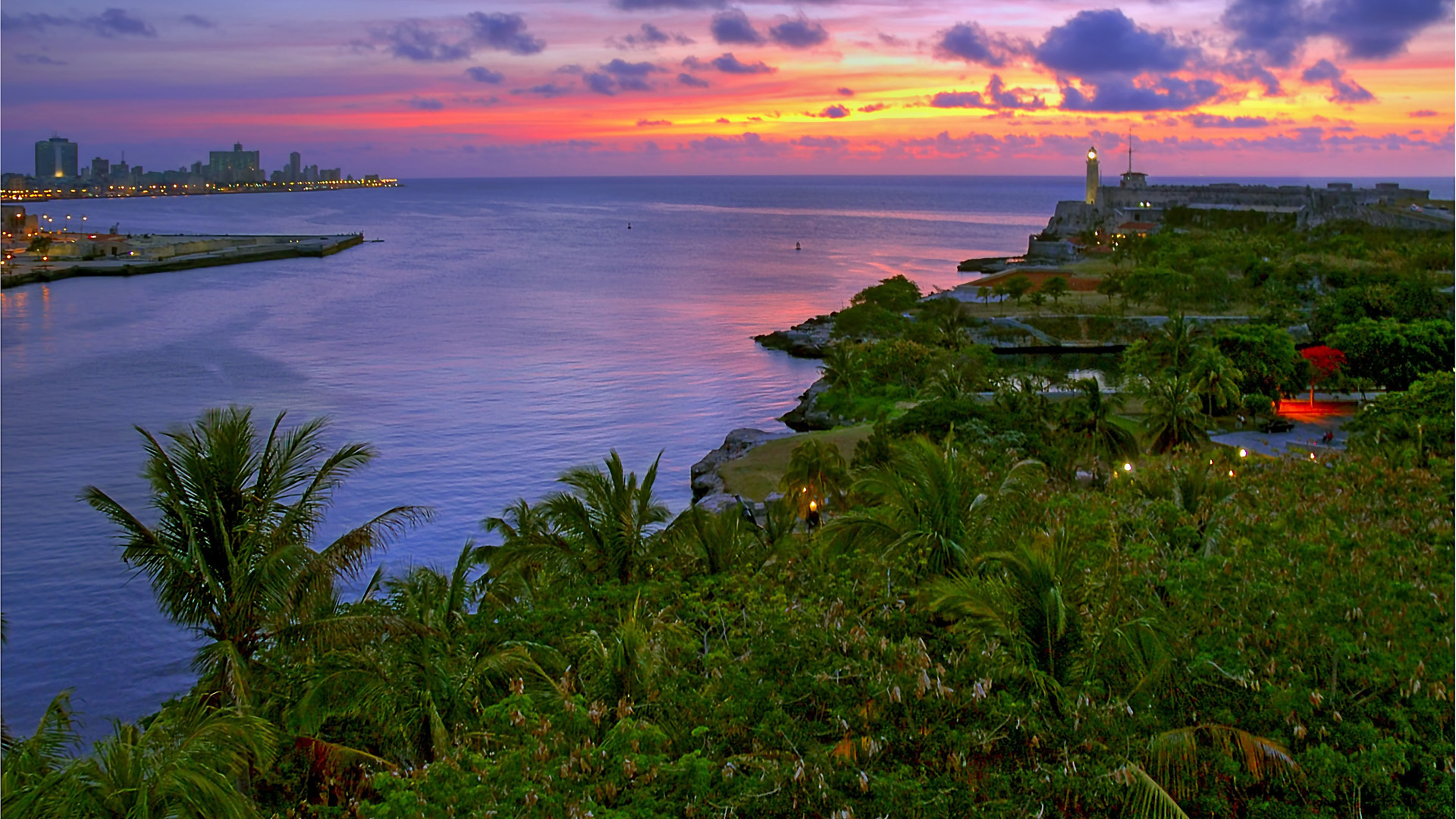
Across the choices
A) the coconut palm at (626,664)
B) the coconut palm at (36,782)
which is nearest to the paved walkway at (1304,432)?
the coconut palm at (626,664)

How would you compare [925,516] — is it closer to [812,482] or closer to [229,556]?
[229,556]

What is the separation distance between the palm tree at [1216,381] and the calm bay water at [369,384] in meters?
16.5

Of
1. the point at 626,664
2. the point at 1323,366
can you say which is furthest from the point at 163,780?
the point at 1323,366

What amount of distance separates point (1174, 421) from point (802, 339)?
1488 inches

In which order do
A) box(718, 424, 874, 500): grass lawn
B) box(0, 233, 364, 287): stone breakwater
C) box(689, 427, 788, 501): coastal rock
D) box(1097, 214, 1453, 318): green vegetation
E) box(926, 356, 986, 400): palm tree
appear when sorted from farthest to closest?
box(0, 233, 364, 287): stone breakwater < box(1097, 214, 1453, 318): green vegetation < box(926, 356, 986, 400): palm tree < box(718, 424, 874, 500): grass lawn < box(689, 427, 788, 501): coastal rock

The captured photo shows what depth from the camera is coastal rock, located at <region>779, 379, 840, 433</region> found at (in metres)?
47.4

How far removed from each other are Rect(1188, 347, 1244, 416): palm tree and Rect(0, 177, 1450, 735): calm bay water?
1655 cm

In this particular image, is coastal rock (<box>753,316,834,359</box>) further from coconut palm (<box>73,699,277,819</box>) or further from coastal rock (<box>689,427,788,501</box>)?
coconut palm (<box>73,699,277,819</box>)

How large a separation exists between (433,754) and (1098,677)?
A: 262 inches

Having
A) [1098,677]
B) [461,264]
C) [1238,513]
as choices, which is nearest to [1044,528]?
[1238,513]

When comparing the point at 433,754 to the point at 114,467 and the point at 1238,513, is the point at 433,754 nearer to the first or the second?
the point at 1238,513

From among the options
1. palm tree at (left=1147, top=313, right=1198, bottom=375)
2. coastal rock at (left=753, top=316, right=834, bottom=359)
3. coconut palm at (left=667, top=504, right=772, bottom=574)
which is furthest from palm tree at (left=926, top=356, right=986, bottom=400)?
coconut palm at (left=667, top=504, right=772, bottom=574)

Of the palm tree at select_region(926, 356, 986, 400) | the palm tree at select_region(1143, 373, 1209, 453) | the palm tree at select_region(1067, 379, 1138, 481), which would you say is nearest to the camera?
the palm tree at select_region(1067, 379, 1138, 481)

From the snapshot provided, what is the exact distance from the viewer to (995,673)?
439 inches
